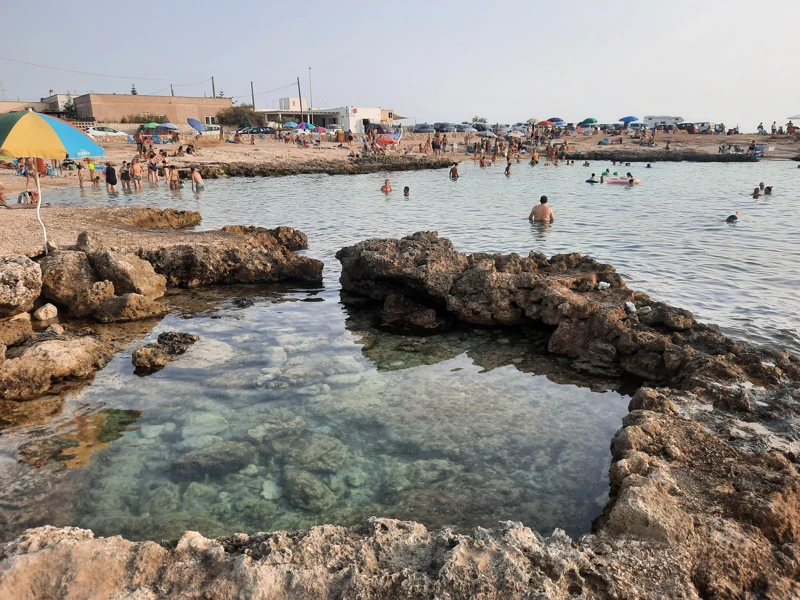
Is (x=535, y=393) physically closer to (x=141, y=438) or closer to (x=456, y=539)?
(x=456, y=539)

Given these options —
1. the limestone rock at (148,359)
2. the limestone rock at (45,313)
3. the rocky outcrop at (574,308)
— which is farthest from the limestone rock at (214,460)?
the limestone rock at (45,313)

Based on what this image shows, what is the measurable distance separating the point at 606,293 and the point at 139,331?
7140 mm

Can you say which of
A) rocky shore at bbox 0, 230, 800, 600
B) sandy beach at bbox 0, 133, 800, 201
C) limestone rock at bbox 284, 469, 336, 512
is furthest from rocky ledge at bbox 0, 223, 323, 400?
sandy beach at bbox 0, 133, 800, 201

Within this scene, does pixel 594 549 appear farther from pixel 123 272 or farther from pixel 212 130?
pixel 212 130

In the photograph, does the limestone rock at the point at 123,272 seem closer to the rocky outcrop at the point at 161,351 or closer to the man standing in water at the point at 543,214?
the rocky outcrop at the point at 161,351

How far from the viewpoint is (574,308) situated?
7.30 metres

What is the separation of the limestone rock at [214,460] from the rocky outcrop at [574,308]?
160 inches

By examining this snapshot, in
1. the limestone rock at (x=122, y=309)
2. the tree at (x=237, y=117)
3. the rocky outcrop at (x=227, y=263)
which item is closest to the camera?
the limestone rock at (x=122, y=309)

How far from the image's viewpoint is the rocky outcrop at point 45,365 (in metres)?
6.02

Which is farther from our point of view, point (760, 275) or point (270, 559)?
point (760, 275)

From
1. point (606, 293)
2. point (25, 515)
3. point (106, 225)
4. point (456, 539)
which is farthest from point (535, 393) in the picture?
point (106, 225)

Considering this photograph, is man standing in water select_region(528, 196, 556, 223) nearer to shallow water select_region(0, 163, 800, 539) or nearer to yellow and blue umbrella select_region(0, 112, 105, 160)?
shallow water select_region(0, 163, 800, 539)

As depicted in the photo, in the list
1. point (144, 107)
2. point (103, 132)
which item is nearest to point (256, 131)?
point (144, 107)

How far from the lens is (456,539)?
123 inches
